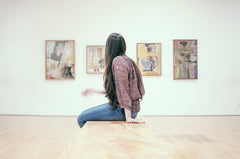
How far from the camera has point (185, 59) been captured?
791cm

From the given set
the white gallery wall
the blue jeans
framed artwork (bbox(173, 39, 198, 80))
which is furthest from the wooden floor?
framed artwork (bbox(173, 39, 198, 80))

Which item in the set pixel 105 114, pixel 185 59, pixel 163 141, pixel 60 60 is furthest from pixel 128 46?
pixel 105 114

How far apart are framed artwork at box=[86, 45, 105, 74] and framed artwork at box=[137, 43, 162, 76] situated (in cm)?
142

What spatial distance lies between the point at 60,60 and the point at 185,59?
4.81 meters

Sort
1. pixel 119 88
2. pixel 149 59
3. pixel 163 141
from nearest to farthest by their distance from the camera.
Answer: pixel 119 88 < pixel 163 141 < pixel 149 59

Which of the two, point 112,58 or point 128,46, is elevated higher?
point 128,46

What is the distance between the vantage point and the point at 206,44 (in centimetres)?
799

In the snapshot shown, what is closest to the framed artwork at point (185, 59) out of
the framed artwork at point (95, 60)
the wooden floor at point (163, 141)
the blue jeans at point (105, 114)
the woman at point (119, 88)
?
the wooden floor at point (163, 141)

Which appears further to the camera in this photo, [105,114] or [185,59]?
[185,59]

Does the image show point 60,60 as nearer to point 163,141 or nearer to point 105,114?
point 163,141

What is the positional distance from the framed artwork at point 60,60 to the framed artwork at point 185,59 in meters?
3.95
